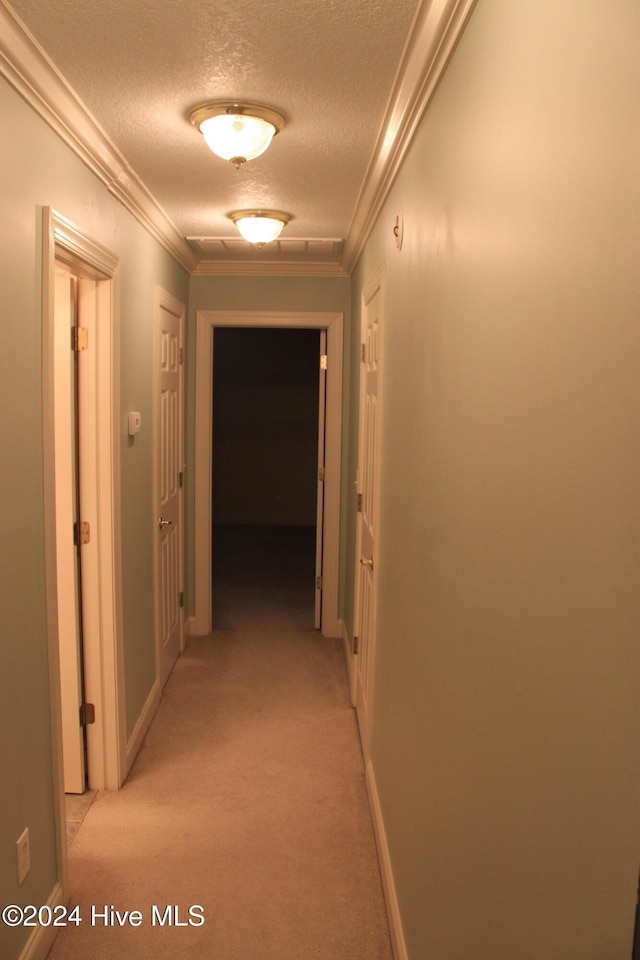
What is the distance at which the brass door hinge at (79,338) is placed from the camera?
266 cm

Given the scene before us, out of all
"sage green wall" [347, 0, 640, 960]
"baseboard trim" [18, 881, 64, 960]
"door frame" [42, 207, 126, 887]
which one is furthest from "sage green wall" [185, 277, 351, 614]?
"baseboard trim" [18, 881, 64, 960]

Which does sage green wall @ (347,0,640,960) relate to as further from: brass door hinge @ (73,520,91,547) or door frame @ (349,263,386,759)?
brass door hinge @ (73,520,91,547)

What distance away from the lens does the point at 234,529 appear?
8125 millimetres

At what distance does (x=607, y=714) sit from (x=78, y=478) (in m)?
2.40

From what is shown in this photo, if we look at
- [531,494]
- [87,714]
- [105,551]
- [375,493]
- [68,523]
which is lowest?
[87,714]

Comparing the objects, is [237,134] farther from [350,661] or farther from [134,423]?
[350,661]

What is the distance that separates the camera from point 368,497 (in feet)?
10.6

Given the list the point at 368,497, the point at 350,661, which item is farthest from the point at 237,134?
the point at 350,661

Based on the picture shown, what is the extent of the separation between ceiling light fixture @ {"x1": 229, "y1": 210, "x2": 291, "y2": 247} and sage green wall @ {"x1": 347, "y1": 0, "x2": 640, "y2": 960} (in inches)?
62.8

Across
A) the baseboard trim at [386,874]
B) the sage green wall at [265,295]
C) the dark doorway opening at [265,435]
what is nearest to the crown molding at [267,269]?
the sage green wall at [265,295]

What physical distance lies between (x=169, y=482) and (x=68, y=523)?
1298mm

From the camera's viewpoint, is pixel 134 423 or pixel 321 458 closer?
pixel 134 423

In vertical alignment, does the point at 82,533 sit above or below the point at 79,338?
below

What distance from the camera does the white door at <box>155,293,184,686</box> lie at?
12.2ft
